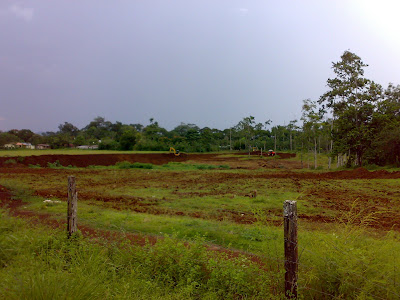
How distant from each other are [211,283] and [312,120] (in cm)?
3155

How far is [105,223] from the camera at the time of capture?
8516 millimetres

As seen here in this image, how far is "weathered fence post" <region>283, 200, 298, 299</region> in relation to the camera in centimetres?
365

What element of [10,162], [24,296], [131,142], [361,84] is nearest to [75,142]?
[131,142]

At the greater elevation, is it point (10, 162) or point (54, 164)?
point (10, 162)

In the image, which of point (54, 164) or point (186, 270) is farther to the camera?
point (54, 164)

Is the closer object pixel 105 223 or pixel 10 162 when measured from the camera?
pixel 105 223

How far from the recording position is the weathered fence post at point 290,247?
12.0 feet

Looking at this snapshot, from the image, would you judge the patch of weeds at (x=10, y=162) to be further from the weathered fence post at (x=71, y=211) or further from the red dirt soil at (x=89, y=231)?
the weathered fence post at (x=71, y=211)

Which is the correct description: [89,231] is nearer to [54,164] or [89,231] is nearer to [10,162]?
[54,164]

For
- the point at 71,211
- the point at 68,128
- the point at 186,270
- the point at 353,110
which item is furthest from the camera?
the point at 68,128

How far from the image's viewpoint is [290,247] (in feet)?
12.2

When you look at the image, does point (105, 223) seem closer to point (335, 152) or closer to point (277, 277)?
point (277, 277)

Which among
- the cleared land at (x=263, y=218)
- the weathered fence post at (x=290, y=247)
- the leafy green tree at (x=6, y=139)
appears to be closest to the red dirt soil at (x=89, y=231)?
the cleared land at (x=263, y=218)

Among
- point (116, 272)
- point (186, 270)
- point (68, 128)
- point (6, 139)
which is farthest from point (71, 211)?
point (68, 128)
